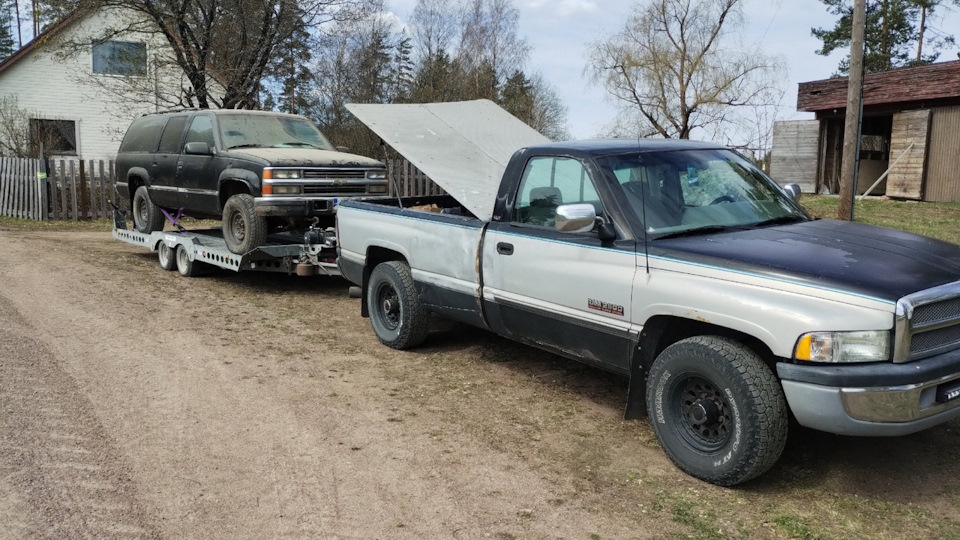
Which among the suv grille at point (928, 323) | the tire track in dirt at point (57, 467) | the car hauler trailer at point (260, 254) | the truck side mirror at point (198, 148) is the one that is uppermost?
the truck side mirror at point (198, 148)

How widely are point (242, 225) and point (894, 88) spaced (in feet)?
66.7

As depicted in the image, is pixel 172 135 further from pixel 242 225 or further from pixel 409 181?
pixel 409 181

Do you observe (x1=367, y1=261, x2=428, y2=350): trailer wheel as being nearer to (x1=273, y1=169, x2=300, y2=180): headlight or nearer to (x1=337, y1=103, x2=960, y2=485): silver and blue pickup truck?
(x1=337, y1=103, x2=960, y2=485): silver and blue pickup truck

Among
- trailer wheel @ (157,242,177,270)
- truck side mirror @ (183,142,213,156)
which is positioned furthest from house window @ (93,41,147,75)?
truck side mirror @ (183,142,213,156)

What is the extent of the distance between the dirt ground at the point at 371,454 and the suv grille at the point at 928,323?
0.84 m

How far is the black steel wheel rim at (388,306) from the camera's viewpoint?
7062mm

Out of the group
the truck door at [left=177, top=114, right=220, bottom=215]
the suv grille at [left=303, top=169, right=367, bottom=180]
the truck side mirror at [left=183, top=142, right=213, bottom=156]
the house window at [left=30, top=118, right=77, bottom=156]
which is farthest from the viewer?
the house window at [left=30, top=118, right=77, bottom=156]

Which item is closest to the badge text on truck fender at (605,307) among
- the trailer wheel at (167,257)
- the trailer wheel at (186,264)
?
the trailer wheel at (186,264)

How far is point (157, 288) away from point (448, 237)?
5298 millimetres

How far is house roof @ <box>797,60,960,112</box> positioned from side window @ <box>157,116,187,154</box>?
19474 millimetres

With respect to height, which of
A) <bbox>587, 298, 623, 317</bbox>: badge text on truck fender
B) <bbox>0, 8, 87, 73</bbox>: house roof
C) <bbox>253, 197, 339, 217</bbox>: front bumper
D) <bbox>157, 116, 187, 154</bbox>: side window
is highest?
<bbox>0, 8, 87, 73</bbox>: house roof

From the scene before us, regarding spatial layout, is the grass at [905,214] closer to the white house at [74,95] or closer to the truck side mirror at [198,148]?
the truck side mirror at [198,148]

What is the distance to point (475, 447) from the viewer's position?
15.7ft

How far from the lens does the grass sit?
14531 millimetres
